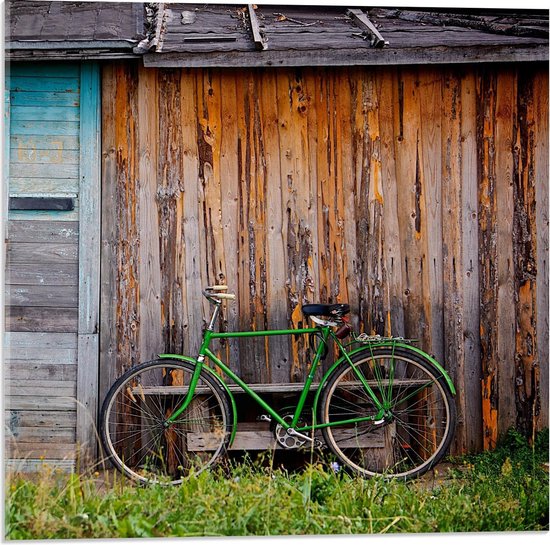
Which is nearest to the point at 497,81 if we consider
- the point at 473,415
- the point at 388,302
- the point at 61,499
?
the point at 388,302

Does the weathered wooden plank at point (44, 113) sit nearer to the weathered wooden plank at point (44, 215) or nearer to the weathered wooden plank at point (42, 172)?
the weathered wooden plank at point (42, 172)

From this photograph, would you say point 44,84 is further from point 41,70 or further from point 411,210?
point 411,210

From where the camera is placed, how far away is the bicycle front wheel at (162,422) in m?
4.93

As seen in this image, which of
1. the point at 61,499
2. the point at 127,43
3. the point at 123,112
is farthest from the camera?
the point at 123,112

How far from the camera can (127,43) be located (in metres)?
4.87

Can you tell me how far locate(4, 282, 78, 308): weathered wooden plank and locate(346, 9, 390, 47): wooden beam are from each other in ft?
7.69

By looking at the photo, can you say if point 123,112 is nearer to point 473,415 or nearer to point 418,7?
point 418,7

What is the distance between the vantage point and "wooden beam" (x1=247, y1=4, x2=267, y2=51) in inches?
189

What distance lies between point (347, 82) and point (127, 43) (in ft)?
4.54

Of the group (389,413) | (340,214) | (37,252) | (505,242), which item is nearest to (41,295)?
(37,252)

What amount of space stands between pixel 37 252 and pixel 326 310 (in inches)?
71.3

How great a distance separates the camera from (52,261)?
5172mm

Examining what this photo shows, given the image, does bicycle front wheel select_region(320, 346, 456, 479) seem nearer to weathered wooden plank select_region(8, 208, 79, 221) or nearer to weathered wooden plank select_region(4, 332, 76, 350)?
weathered wooden plank select_region(4, 332, 76, 350)

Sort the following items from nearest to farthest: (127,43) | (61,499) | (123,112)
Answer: (61,499), (127,43), (123,112)
